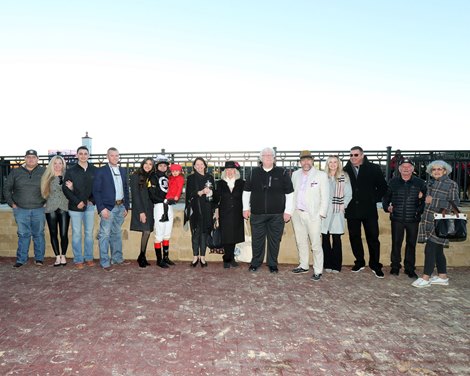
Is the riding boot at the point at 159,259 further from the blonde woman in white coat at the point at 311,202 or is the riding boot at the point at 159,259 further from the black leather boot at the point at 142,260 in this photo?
the blonde woman in white coat at the point at 311,202

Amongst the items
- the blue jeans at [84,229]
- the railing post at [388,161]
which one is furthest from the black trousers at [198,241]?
the railing post at [388,161]

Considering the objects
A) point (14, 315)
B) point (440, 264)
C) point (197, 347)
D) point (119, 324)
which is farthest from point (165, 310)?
point (440, 264)

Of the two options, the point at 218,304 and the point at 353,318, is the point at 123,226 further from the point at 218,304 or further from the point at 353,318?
the point at 353,318

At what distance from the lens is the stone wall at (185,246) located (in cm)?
694

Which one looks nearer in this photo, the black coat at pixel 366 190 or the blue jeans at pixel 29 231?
the black coat at pixel 366 190

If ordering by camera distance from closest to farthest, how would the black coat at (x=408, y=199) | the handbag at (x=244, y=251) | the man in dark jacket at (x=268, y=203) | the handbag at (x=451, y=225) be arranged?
the handbag at (x=451, y=225), the black coat at (x=408, y=199), the man in dark jacket at (x=268, y=203), the handbag at (x=244, y=251)

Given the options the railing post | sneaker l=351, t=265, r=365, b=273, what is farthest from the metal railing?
sneaker l=351, t=265, r=365, b=273

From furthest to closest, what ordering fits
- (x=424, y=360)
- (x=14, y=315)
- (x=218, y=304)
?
(x=218, y=304) → (x=14, y=315) → (x=424, y=360)

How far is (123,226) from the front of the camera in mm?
7316

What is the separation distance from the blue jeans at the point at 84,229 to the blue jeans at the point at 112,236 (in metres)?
0.22

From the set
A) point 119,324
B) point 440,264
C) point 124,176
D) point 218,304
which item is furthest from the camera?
point 124,176

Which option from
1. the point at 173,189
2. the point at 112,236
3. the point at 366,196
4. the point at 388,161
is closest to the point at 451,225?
the point at 366,196

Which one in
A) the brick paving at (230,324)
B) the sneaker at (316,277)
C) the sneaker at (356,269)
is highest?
the brick paving at (230,324)

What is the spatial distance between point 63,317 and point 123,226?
10.4 feet
